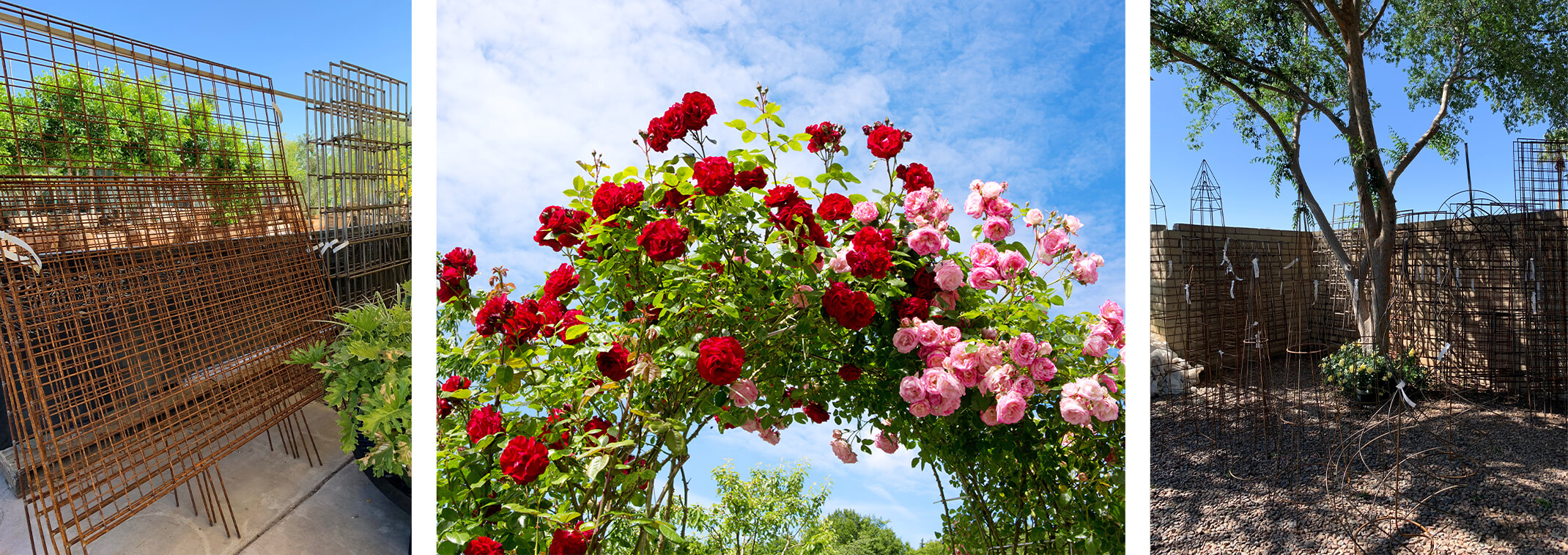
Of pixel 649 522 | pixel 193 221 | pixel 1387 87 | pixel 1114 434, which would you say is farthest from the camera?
pixel 1387 87

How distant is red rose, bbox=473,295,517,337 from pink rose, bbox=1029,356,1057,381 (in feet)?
3.10

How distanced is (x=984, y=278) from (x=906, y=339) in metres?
0.23

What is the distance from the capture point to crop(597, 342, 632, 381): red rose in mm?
1180

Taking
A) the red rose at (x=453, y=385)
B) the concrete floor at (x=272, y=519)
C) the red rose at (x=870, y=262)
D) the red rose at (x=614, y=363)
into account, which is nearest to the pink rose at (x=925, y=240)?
the red rose at (x=870, y=262)

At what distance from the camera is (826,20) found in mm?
1648

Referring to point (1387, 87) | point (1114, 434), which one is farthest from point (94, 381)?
point (1387, 87)

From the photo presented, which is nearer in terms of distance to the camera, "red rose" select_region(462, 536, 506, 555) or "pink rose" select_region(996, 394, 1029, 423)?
"red rose" select_region(462, 536, 506, 555)

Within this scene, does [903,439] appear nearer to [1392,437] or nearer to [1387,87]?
[1392,437]

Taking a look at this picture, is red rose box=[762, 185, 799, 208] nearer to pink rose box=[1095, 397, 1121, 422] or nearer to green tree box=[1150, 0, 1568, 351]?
pink rose box=[1095, 397, 1121, 422]

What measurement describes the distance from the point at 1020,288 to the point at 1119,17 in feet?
2.34

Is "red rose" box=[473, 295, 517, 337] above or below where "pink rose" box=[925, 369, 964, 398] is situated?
above

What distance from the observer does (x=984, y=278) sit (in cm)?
139

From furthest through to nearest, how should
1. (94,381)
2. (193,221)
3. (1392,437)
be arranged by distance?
1. (1392,437)
2. (193,221)
3. (94,381)

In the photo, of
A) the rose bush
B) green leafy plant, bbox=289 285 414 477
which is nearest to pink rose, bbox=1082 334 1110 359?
the rose bush
